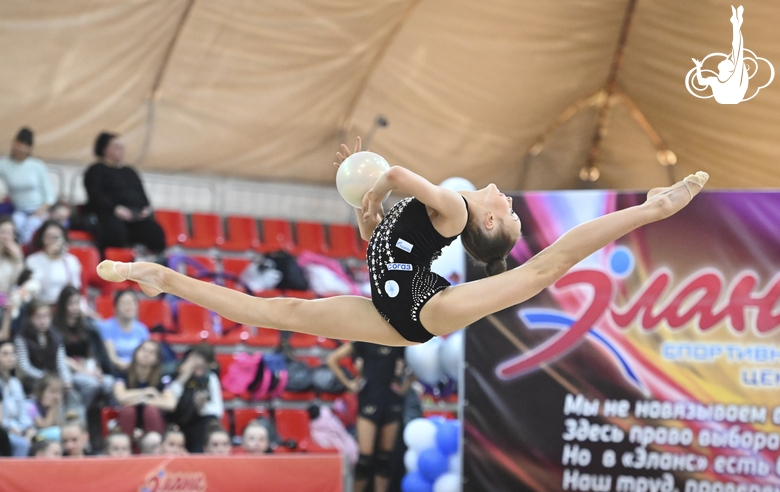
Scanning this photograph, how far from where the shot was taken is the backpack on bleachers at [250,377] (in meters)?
8.81

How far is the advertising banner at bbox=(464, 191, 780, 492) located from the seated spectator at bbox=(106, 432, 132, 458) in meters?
2.43

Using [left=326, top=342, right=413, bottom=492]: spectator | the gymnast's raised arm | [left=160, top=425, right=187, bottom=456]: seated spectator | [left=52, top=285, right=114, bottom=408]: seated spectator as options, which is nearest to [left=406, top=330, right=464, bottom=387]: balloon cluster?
[left=326, top=342, right=413, bottom=492]: spectator

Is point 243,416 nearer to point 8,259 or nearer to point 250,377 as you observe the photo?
point 250,377

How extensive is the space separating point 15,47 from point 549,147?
7155mm

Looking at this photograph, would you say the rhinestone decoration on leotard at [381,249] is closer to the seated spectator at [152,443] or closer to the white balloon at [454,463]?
the white balloon at [454,463]

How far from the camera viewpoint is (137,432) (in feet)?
23.7

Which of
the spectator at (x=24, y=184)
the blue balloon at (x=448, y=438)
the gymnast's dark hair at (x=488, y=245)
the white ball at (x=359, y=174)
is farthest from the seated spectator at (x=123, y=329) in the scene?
the gymnast's dark hair at (x=488, y=245)

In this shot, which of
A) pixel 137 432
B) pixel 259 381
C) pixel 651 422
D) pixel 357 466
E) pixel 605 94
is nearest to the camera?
pixel 651 422

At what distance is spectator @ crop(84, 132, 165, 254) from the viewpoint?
921 centimetres

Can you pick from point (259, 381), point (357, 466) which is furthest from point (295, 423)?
point (357, 466)

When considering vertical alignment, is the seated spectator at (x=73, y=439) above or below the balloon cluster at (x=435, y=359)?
Result: below

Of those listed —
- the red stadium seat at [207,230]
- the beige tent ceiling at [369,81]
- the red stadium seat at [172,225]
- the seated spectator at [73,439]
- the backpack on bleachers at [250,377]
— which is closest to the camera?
the seated spectator at [73,439]

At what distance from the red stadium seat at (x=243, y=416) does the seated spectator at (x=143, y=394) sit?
1.20 meters

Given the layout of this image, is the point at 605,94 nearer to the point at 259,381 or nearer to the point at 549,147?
the point at 549,147
